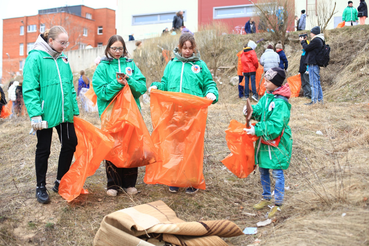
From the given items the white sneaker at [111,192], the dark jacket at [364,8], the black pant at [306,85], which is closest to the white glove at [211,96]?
the white sneaker at [111,192]

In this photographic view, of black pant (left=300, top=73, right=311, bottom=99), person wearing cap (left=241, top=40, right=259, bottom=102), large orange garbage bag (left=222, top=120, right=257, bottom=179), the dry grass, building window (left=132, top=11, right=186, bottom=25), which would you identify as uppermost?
building window (left=132, top=11, right=186, bottom=25)

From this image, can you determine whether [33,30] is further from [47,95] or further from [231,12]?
[47,95]

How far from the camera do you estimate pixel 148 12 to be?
877 inches

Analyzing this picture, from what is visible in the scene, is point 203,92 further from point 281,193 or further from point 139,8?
point 139,8

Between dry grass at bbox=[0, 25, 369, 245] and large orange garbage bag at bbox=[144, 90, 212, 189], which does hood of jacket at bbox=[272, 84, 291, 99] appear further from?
large orange garbage bag at bbox=[144, 90, 212, 189]

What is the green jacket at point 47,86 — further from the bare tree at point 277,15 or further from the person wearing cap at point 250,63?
the bare tree at point 277,15

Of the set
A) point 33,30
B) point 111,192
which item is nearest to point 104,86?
point 111,192

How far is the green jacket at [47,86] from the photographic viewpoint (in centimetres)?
302

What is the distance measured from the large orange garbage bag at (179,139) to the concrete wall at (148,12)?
18.8 metres

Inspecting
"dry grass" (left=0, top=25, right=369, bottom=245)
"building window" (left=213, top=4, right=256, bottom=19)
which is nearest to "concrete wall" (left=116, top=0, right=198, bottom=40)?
"building window" (left=213, top=4, right=256, bottom=19)

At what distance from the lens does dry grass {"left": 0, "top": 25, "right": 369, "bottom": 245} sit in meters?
2.34

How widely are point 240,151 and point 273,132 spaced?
0.46m

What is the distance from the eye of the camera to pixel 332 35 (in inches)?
430

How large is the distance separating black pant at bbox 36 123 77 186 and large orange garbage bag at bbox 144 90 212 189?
828 millimetres
